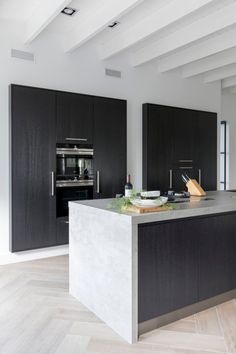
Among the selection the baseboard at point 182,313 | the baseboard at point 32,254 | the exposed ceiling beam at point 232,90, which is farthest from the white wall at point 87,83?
the baseboard at point 182,313

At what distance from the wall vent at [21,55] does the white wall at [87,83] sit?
0.18 feet

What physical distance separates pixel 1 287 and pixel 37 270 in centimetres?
62

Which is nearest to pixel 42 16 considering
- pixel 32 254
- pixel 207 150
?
pixel 32 254

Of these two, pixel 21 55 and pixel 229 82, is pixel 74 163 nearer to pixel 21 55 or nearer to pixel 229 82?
pixel 21 55

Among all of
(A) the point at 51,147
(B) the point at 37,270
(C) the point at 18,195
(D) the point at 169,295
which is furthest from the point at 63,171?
(D) the point at 169,295

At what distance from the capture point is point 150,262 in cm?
236

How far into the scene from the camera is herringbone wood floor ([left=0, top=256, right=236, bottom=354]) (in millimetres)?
2195

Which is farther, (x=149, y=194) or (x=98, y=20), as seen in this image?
(x=98, y=20)

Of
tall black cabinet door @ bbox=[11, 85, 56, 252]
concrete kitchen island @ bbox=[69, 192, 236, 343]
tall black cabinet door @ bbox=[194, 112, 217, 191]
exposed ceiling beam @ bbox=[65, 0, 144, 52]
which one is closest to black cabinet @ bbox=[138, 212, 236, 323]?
concrete kitchen island @ bbox=[69, 192, 236, 343]

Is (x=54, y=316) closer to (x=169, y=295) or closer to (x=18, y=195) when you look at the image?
(x=169, y=295)

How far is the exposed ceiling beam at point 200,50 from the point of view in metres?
4.30

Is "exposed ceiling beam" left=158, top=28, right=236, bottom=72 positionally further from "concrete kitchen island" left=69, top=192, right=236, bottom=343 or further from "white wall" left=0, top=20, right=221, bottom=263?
"concrete kitchen island" left=69, top=192, right=236, bottom=343

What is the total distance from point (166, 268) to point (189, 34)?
10.4 feet

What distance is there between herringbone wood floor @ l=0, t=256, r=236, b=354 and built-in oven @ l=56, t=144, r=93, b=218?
4.90ft
